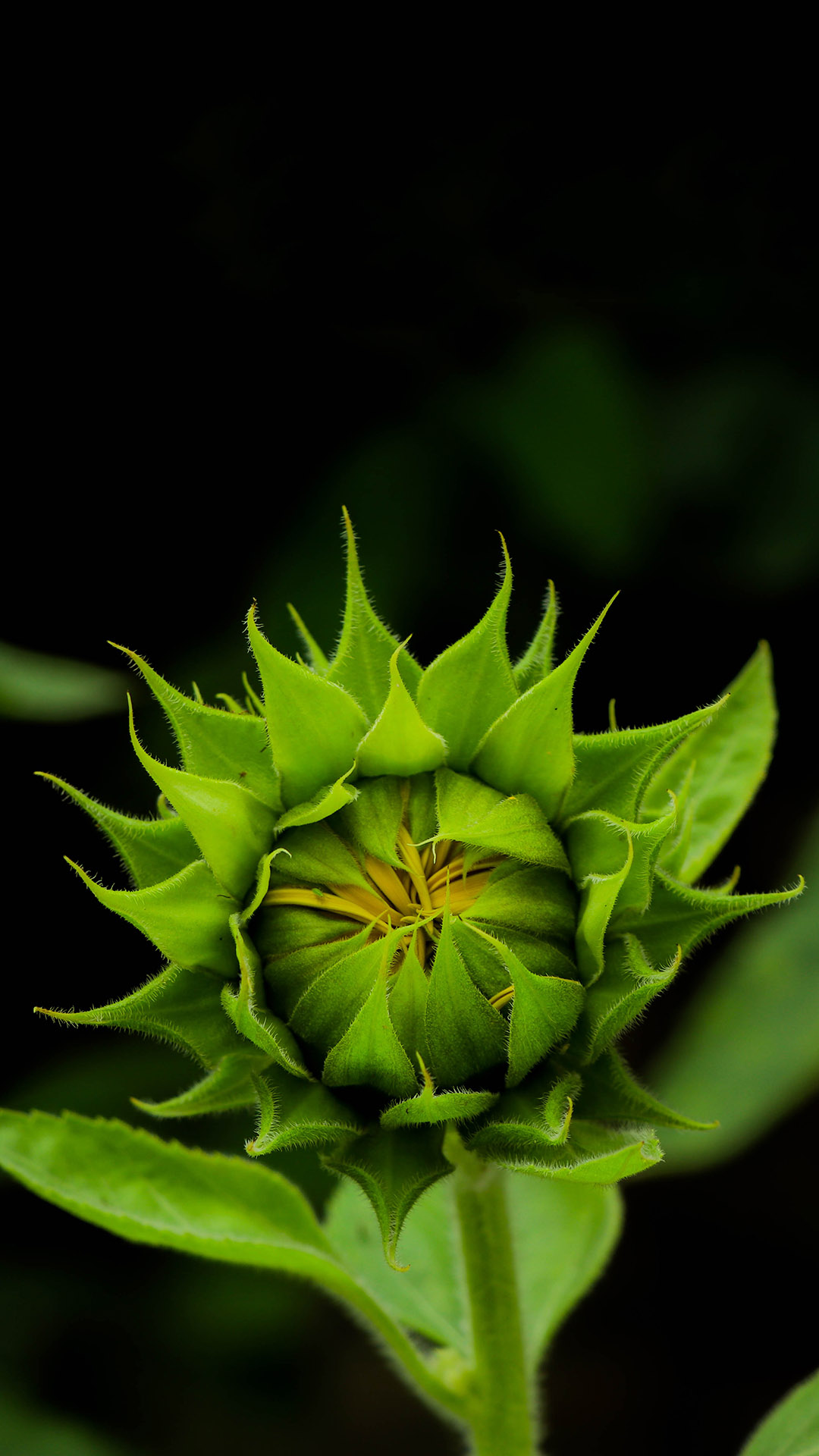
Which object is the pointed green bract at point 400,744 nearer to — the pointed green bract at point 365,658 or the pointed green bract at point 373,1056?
the pointed green bract at point 365,658

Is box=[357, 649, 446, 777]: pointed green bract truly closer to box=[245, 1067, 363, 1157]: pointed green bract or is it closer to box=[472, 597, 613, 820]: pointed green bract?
box=[472, 597, 613, 820]: pointed green bract

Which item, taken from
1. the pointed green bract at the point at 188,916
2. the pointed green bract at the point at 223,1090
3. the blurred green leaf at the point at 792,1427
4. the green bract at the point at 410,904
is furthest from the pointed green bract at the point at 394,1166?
the blurred green leaf at the point at 792,1427

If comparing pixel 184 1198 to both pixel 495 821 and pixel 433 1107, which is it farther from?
pixel 495 821

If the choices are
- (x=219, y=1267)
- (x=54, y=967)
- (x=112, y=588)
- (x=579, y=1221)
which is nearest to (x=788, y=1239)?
(x=219, y=1267)

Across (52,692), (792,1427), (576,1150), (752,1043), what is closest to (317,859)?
(576,1150)

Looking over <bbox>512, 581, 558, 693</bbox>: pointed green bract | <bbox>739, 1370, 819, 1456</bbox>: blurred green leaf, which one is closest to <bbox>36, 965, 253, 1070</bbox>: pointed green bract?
<bbox>512, 581, 558, 693</bbox>: pointed green bract

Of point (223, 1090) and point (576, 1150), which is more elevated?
point (576, 1150)

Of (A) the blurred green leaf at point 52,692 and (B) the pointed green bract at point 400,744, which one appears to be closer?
(B) the pointed green bract at point 400,744
